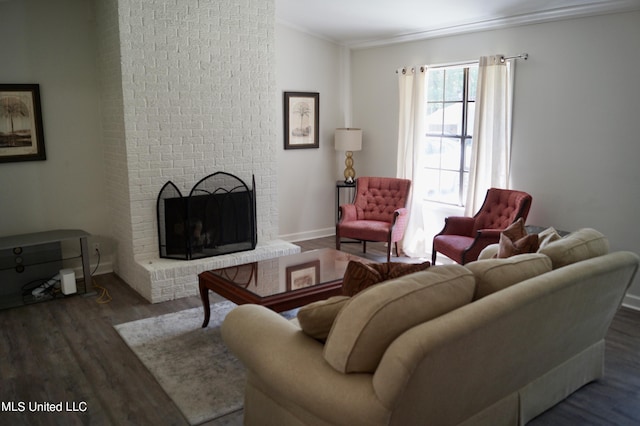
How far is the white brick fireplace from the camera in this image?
4859 millimetres

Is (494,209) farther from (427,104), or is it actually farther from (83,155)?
(83,155)

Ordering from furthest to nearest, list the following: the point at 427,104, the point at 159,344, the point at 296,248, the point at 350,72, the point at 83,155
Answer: the point at 350,72
the point at 427,104
the point at 296,248
the point at 83,155
the point at 159,344

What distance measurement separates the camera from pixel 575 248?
2951mm

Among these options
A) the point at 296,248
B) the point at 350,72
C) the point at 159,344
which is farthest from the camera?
the point at 350,72

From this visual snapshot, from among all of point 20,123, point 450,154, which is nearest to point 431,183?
point 450,154

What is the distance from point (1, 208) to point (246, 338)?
3.73 metres

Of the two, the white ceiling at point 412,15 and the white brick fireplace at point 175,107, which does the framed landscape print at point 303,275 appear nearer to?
the white brick fireplace at point 175,107

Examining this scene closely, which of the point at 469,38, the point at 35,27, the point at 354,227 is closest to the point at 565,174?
the point at 469,38

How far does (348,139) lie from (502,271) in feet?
14.4

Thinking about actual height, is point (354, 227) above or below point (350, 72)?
below

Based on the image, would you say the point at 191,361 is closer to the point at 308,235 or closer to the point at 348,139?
the point at 308,235

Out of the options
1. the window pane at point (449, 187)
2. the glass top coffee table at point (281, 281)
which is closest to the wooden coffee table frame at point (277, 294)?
the glass top coffee table at point (281, 281)

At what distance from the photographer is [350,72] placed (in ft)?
→ 23.5

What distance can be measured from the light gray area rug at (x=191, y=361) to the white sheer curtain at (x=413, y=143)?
2.64 metres
